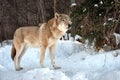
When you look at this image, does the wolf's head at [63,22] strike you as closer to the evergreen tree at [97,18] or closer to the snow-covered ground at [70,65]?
the snow-covered ground at [70,65]

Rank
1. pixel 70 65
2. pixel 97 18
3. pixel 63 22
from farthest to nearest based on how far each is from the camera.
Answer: pixel 97 18 → pixel 70 65 → pixel 63 22

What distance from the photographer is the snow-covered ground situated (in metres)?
8.30

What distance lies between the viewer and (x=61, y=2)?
60.1 feet

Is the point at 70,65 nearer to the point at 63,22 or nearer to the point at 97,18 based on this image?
the point at 97,18

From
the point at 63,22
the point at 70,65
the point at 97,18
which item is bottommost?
the point at 70,65

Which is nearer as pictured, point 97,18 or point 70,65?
point 70,65

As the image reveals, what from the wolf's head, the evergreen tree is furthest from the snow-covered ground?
the wolf's head

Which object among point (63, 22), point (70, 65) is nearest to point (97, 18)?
point (70, 65)

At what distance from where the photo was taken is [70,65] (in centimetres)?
1025

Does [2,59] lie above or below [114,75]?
below

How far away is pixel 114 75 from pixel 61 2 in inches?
419

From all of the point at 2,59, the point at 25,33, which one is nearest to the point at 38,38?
the point at 25,33

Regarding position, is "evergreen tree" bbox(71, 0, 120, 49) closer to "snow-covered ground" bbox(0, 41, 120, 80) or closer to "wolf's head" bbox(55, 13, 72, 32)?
"snow-covered ground" bbox(0, 41, 120, 80)

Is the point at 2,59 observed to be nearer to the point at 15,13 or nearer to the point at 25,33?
the point at 25,33
